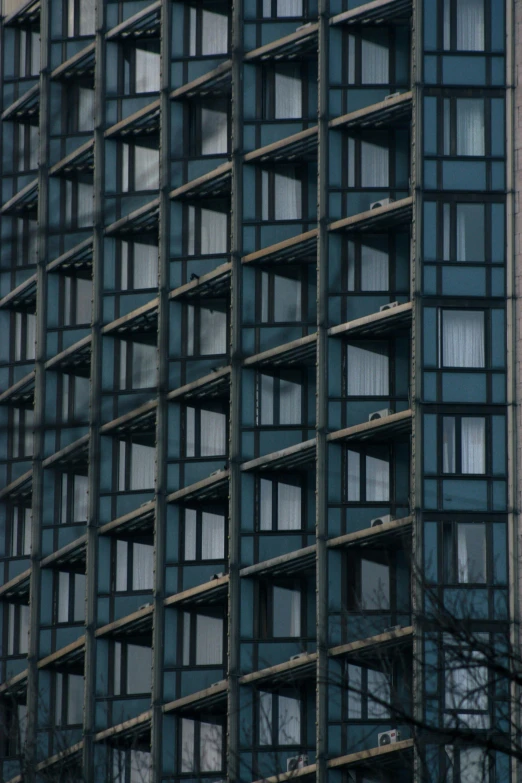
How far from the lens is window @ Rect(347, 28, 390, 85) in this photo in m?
67.9

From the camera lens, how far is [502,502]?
204 ft

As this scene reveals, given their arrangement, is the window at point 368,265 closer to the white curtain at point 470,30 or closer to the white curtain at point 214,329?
the white curtain at point 214,329

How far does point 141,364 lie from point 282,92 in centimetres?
1145

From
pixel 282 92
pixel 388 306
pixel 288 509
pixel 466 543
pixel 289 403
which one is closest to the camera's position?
pixel 466 543

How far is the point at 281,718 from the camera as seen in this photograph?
2589 inches

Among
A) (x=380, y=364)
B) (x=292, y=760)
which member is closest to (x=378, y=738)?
(x=292, y=760)

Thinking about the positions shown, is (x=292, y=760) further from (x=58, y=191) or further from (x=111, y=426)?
(x=58, y=191)

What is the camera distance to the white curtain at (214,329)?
227 ft

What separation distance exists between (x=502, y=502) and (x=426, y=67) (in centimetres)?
1474

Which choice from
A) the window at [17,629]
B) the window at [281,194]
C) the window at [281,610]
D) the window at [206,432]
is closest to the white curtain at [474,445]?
the window at [281,610]

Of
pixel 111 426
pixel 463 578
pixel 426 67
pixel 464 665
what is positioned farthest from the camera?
pixel 111 426

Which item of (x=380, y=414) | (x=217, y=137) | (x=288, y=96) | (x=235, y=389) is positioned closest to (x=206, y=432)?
(x=235, y=389)

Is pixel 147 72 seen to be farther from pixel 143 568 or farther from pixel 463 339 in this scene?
pixel 143 568

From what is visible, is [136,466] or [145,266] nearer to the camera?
[136,466]
